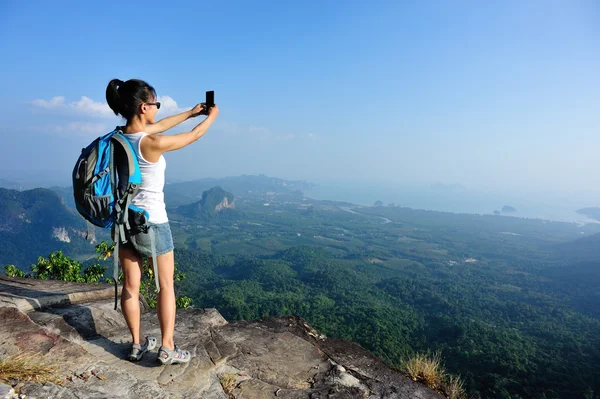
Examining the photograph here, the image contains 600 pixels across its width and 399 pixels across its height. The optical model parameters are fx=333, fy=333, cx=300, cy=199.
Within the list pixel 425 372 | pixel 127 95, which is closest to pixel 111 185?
pixel 127 95

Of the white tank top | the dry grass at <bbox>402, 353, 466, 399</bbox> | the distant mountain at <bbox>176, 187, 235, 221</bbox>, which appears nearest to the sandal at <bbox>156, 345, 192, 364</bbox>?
the white tank top

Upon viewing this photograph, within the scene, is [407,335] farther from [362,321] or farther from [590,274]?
[590,274]

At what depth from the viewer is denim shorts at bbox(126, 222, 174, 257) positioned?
2361 millimetres

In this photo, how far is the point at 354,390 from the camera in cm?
264

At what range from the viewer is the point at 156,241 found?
2434mm

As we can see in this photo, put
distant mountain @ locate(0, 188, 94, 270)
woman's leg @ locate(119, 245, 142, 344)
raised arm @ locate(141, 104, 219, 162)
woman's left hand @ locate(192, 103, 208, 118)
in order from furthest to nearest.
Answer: distant mountain @ locate(0, 188, 94, 270) < woman's left hand @ locate(192, 103, 208, 118) < woman's leg @ locate(119, 245, 142, 344) < raised arm @ locate(141, 104, 219, 162)

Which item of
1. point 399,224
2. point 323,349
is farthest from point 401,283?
point 399,224

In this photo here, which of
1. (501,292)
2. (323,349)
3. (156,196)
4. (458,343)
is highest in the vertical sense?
(156,196)

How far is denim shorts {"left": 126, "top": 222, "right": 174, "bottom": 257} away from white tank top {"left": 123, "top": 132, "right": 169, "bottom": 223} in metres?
0.07

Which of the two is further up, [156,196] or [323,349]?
[156,196]

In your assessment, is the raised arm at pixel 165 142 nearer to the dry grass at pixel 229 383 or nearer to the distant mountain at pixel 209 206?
the dry grass at pixel 229 383

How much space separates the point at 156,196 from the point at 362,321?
43.1 m

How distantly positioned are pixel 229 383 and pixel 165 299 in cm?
79

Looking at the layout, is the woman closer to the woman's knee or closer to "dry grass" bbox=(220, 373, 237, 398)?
the woman's knee
